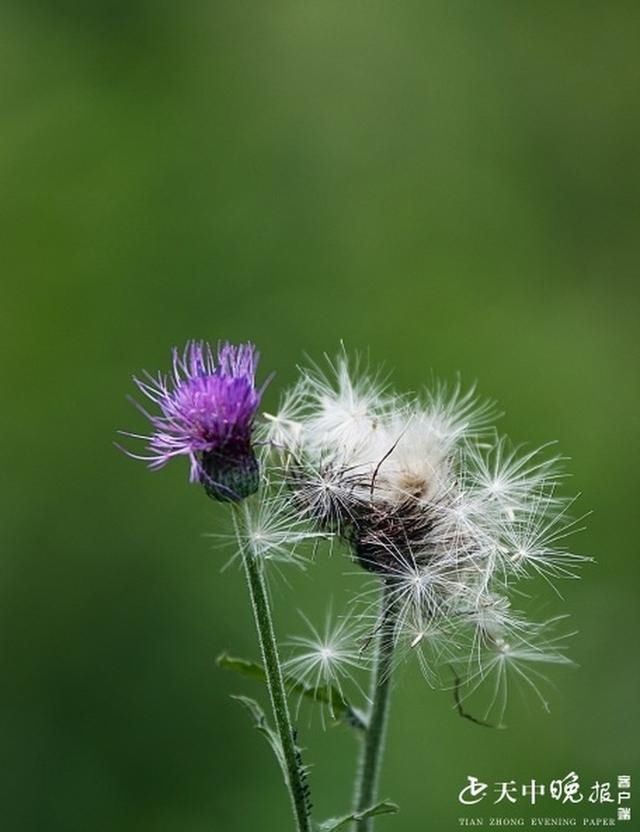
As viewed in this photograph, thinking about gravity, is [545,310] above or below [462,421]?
above

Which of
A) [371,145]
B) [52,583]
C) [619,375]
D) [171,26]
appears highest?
[171,26]

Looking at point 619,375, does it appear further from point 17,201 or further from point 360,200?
point 17,201

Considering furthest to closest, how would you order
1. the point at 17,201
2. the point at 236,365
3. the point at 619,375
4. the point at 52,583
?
1. the point at 17,201
2. the point at 619,375
3. the point at 52,583
4. the point at 236,365

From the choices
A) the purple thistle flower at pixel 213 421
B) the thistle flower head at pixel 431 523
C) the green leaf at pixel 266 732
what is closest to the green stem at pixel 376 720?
the thistle flower head at pixel 431 523

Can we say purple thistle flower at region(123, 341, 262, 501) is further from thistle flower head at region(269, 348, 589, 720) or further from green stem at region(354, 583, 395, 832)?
green stem at region(354, 583, 395, 832)

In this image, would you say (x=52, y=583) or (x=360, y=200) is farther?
(x=360, y=200)

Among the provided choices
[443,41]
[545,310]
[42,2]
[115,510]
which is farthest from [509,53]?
[115,510]

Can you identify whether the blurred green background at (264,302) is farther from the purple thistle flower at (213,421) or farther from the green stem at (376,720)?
the purple thistle flower at (213,421)
